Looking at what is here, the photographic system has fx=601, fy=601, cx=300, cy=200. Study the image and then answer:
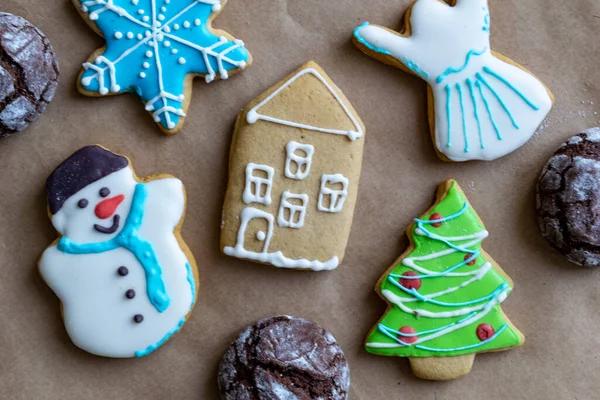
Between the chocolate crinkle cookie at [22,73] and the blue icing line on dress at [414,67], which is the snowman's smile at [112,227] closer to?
the chocolate crinkle cookie at [22,73]

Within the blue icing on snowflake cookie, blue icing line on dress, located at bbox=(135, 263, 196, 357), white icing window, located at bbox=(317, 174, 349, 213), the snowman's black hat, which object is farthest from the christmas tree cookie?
the snowman's black hat

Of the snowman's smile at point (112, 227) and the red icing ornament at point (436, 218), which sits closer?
the snowman's smile at point (112, 227)

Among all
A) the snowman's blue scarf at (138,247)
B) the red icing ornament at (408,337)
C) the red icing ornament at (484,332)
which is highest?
the snowman's blue scarf at (138,247)

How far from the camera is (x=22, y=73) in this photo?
5.44 ft

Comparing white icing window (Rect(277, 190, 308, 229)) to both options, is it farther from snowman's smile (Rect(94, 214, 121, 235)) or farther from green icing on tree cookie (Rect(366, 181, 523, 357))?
snowman's smile (Rect(94, 214, 121, 235))

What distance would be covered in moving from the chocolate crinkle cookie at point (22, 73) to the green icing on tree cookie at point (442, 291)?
3.77ft

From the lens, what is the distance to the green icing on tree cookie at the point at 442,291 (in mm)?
1839

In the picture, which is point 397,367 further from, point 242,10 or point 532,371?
point 242,10

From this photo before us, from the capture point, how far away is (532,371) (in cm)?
193

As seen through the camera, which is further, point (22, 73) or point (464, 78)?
point (464, 78)

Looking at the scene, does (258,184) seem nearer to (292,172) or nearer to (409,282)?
(292,172)

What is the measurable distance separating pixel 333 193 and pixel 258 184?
0.23m

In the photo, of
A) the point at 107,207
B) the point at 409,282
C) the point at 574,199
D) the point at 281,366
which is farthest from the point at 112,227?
the point at 574,199

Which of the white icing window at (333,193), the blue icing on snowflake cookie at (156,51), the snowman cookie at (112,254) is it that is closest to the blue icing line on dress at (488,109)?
the white icing window at (333,193)
